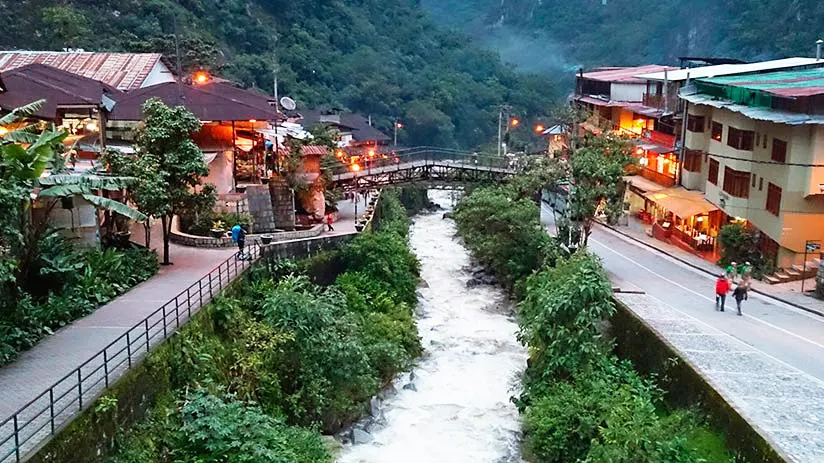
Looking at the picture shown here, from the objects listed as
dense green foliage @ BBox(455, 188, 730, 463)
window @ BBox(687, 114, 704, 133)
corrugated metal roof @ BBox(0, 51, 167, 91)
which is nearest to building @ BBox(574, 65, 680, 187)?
window @ BBox(687, 114, 704, 133)

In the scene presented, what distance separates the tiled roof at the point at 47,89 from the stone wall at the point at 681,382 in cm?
2079

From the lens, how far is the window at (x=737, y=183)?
107ft

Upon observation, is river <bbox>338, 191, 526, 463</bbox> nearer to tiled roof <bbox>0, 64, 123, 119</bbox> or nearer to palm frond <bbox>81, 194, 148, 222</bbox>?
palm frond <bbox>81, 194, 148, 222</bbox>

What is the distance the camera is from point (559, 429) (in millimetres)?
18781

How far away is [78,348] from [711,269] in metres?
25.2

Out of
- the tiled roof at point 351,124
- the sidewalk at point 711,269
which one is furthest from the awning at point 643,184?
the tiled roof at point 351,124

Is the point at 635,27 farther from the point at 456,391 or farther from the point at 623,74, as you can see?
the point at 456,391

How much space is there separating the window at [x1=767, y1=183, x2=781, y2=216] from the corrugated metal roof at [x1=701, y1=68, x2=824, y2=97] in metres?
3.94

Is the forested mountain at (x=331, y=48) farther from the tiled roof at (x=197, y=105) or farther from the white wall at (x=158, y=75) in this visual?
the tiled roof at (x=197, y=105)

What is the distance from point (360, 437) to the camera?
21.3 m

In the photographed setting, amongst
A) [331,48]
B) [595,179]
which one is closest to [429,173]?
[595,179]

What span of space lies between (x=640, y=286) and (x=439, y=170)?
20501mm

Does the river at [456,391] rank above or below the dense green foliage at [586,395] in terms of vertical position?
below

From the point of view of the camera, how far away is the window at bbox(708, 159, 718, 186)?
36.1 meters
